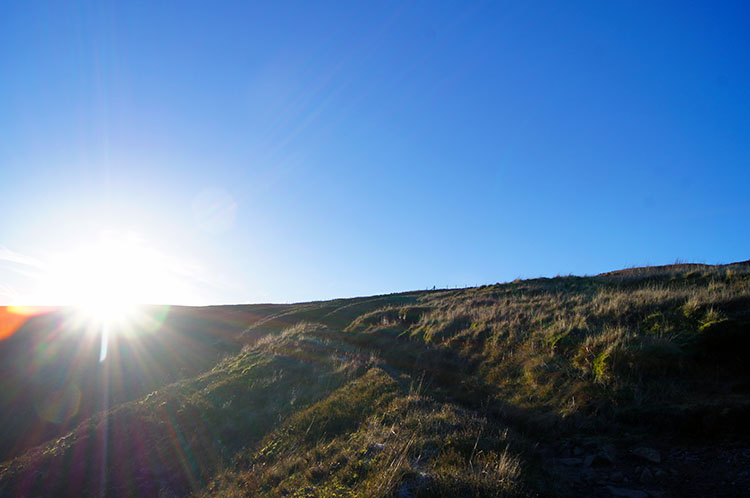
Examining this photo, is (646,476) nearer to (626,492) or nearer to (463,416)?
(626,492)

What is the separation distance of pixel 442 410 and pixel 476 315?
360 inches

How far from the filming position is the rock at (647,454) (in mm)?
5761

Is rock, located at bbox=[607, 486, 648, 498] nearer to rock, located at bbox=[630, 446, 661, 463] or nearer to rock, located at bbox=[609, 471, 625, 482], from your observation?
rock, located at bbox=[609, 471, 625, 482]

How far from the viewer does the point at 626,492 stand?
5184mm

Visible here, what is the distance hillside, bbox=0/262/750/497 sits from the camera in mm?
5641

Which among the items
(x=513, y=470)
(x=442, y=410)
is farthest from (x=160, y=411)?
(x=513, y=470)

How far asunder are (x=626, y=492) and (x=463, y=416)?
3080 millimetres

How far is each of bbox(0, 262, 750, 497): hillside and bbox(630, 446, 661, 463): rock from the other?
1.1 inches

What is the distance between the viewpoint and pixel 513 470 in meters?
5.07

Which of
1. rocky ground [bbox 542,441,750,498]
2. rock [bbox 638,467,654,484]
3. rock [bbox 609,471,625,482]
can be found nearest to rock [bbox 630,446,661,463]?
rocky ground [bbox 542,441,750,498]

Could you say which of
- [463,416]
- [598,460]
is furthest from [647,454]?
[463,416]

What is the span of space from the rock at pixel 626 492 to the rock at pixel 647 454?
89 centimetres

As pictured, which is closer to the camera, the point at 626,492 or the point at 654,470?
the point at 626,492

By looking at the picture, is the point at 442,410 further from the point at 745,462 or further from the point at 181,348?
the point at 181,348
